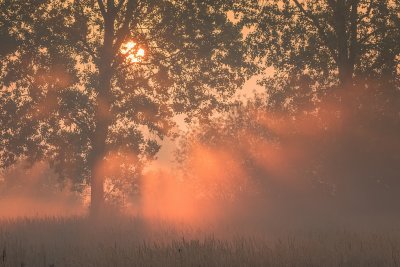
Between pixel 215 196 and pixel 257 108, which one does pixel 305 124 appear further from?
pixel 215 196

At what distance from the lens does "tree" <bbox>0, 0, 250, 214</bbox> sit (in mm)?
21125

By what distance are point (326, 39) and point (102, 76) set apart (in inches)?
429

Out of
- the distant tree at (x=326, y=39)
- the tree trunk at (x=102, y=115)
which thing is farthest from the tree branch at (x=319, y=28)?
the tree trunk at (x=102, y=115)

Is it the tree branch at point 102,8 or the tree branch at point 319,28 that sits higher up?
the tree branch at point 102,8

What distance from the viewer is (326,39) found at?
23344mm

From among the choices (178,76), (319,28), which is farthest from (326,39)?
(178,76)

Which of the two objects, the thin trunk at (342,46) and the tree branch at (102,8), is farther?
the thin trunk at (342,46)

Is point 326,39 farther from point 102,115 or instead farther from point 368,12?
point 102,115

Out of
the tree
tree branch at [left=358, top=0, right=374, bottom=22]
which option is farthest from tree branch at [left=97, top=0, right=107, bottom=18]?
tree branch at [left=358, top=0, right=374, bottom=22]

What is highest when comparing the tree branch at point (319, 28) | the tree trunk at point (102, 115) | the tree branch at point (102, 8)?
the tree branch at point (102, 8)

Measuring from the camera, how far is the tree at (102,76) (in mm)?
21125

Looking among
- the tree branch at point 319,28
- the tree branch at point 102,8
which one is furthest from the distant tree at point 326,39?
the tree branch at point 102,8

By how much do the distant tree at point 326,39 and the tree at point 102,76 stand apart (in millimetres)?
1603

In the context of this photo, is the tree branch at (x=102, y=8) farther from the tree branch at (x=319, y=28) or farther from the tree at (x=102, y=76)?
the tree branch at (x=319, y=28)
